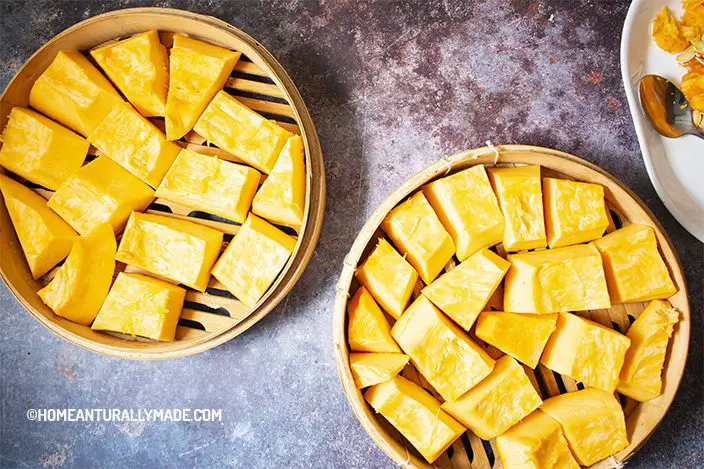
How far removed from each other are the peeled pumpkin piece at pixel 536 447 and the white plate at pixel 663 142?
2.84 feet

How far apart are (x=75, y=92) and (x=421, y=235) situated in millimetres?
1327

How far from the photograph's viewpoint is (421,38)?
2291 millimetres

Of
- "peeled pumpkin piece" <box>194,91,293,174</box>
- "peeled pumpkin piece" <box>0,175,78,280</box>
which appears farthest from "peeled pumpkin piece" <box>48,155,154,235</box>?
"peeled pumpkin piece" <box>194,91,293,174</box>

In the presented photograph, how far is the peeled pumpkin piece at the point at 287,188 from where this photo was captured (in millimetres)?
1992

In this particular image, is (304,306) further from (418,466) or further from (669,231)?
(669,231)

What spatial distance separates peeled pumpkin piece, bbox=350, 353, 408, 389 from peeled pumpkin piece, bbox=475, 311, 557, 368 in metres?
0.30

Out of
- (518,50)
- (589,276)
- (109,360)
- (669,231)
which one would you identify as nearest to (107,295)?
(109,360)

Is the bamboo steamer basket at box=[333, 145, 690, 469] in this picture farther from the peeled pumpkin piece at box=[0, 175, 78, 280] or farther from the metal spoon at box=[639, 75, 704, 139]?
the peeled pumpkin piece at box=[0, 175, 78, 280]

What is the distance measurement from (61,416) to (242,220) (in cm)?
111

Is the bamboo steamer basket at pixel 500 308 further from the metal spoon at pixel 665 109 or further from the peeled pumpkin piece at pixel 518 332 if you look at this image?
the metal spoon at pixel 665 109

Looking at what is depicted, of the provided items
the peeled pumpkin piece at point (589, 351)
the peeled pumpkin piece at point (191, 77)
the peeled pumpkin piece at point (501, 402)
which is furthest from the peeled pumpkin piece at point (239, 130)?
the peeled pumpkin piece at point (589, 351)

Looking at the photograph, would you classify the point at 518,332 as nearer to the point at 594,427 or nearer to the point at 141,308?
the point at 594,427

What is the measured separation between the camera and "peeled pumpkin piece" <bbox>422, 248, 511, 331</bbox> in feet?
6.16

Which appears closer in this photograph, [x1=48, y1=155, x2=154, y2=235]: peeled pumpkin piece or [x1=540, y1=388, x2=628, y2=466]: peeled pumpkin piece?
[x1=540, y1=388, x2=628, y2=466]: peeled pumpkin piece
